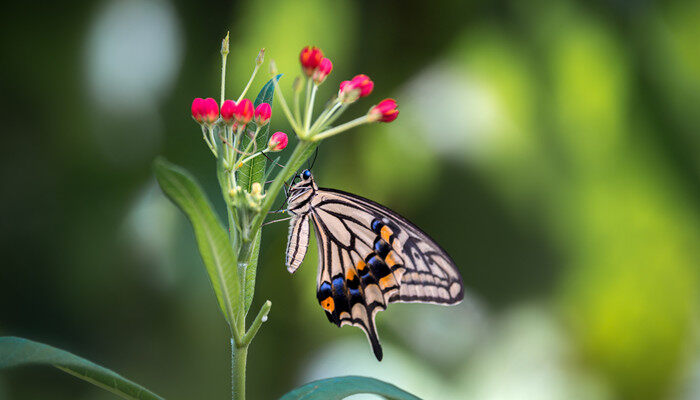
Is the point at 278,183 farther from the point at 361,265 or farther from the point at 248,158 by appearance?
the point at 361,265

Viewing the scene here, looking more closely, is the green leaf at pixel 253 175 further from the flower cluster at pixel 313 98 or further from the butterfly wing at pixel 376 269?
the butterfly wing at pixel 376 269

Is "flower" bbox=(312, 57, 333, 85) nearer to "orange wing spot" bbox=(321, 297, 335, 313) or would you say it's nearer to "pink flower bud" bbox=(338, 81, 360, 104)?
"pink flower bud" bbox=(338, 81, 360, 104)

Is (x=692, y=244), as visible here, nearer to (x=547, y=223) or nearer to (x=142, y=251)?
(x=547, y=223)

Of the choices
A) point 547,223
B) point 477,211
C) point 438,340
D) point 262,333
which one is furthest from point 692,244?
point 262,333

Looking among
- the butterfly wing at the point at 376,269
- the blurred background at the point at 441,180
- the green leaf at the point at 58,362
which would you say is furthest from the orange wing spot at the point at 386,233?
the blurred background at the point at 441,180

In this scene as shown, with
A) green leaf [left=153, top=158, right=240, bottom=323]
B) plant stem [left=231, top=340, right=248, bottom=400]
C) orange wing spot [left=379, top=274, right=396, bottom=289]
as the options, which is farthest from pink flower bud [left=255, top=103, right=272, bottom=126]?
orange wing spot [left=379, top=274, right=396, bottom=289]

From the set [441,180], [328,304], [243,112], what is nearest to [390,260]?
[328,304]
